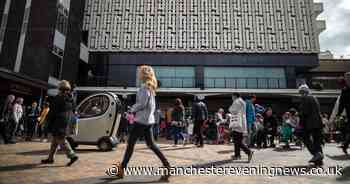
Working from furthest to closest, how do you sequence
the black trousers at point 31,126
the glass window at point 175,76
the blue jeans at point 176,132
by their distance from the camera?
the glass window at point 175,76 < the black trousers at point 31,126 < the blue jeans at point 176,132

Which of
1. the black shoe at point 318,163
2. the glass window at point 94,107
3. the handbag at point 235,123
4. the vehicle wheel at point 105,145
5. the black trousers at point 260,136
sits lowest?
the black shoe at point 318,163

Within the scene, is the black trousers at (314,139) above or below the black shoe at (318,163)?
above

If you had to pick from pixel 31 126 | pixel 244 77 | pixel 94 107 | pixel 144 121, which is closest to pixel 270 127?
pixel 94 107

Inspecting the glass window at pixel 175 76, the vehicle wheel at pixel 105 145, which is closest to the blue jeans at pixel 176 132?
the vehicle wheel at pixel 105 145

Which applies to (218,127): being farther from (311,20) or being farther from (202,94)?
(311,20)

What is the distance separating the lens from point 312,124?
16.9ft

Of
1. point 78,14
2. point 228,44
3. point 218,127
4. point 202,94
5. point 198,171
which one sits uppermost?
point 78,14

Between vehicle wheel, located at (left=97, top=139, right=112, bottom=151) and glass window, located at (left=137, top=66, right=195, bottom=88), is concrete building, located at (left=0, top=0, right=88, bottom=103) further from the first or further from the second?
vehicle wheel, located at (left=97, top=139, right=112, bottom=151)

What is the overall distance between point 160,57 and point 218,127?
692 inches

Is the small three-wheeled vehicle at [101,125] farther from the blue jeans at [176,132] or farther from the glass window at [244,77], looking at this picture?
the glass window at [244,77]

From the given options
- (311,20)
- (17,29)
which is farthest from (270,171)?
(311,20)

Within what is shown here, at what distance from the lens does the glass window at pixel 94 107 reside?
301 inches

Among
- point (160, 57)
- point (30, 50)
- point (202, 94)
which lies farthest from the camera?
point (160, 57)

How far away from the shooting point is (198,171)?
4.53 meters
